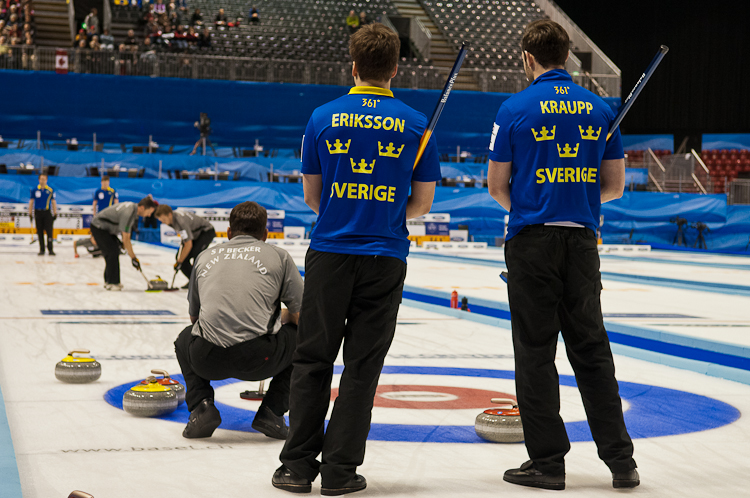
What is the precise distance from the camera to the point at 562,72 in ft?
11.9

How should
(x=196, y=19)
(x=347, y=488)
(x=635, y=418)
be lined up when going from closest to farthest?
(x=347, y=488)
(x=635, y=418)
(x=196, y=19)

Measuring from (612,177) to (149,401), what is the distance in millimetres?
2574

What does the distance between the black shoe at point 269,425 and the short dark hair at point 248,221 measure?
2.83ft

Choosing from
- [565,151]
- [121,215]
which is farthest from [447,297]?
[565,151]

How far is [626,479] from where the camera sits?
3.36 metres

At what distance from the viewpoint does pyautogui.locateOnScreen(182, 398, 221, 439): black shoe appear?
404cm

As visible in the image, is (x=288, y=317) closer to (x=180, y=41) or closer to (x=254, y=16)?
(x=180, y=41)

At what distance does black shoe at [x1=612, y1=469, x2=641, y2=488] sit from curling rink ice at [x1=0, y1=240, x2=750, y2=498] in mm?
31

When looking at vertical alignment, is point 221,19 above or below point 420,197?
above

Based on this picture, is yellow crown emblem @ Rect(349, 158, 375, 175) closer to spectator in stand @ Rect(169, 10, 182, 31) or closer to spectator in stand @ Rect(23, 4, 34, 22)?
spectator in stand @ Rect(169, 10, 182, 31)

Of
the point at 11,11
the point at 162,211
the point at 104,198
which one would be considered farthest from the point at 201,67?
the point at 162,211

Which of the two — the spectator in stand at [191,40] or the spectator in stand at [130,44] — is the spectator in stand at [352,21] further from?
the spectator in stand at [130,44]

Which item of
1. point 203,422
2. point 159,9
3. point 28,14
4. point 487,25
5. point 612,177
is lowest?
point 203,422

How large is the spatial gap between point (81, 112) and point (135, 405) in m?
28.6
